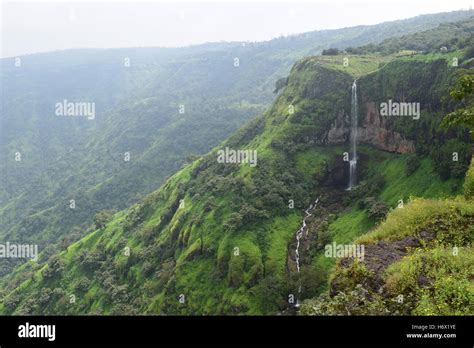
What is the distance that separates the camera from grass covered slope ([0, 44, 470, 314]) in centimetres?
6397

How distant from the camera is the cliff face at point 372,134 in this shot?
75375 mm

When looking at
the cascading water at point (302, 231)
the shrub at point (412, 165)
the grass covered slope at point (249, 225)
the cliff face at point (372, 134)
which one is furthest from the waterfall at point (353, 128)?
the shrub at point (412, 165)

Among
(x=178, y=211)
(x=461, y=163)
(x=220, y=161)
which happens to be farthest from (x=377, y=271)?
(x=220, y=161)

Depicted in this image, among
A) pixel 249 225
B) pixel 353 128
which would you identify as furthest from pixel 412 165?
pixel 249 225

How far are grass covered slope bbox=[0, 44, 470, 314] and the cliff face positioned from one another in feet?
3.95

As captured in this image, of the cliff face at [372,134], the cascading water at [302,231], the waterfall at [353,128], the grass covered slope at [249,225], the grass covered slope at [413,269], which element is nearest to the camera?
the grass covered slope at [413,269]

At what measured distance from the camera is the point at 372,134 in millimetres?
81062

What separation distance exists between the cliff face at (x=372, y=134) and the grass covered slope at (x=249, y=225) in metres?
1.21

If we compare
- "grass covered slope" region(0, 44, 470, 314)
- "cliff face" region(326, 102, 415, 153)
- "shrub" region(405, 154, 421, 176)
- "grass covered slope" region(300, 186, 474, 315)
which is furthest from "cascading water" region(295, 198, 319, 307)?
"grass covered slope" region(300, 186, 474, 315)

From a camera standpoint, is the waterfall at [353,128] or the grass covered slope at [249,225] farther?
the waterfall at [353,128]

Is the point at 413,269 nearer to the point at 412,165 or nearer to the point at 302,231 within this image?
the point at 302,231

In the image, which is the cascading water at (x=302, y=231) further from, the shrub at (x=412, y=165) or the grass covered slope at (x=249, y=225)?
the shrub at (x=412, y=165)
